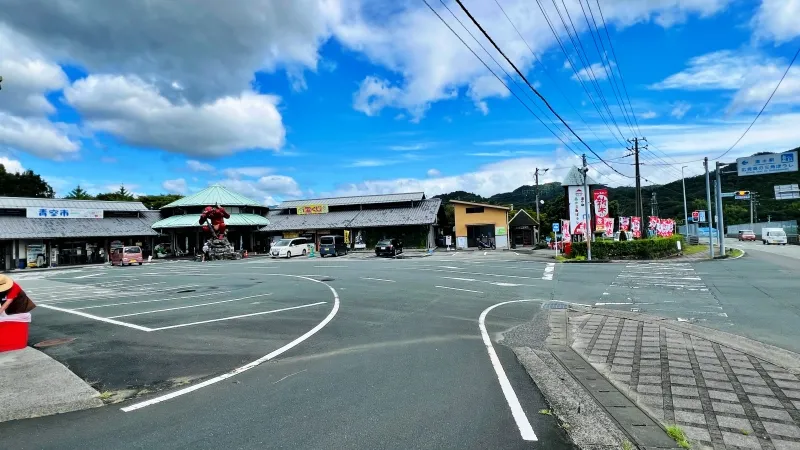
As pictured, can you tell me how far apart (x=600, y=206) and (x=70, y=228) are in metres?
48.8

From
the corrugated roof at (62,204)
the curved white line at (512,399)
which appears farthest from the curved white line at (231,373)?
the corrugated roof at (62,204)

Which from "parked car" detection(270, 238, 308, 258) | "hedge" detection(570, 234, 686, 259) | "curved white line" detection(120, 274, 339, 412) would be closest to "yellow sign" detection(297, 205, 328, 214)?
"parked car" detection(270, 238, 308, 258)

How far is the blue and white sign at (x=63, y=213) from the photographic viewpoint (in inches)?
1642

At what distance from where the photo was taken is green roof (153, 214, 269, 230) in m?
48.2

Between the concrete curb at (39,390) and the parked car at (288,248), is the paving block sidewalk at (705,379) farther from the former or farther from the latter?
the parked car at (288,248)

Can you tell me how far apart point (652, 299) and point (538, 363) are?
28.3ft

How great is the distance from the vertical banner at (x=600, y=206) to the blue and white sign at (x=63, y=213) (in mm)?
48848

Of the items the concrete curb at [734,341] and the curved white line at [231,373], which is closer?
the curved white line at [231,373]

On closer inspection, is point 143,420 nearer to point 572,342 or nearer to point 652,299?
point 572,342

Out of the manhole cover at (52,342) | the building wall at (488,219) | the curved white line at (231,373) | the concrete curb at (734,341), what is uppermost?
the building wall at (488,219)

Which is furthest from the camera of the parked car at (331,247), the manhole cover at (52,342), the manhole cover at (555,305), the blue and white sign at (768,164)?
the parked car at (331,247)

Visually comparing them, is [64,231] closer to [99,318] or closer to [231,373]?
[99,318]

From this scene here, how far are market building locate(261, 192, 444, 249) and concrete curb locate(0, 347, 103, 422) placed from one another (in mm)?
41833

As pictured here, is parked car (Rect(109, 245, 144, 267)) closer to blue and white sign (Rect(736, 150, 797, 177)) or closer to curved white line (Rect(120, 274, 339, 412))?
curved white line (Rect(120, 274, 339, 412))
